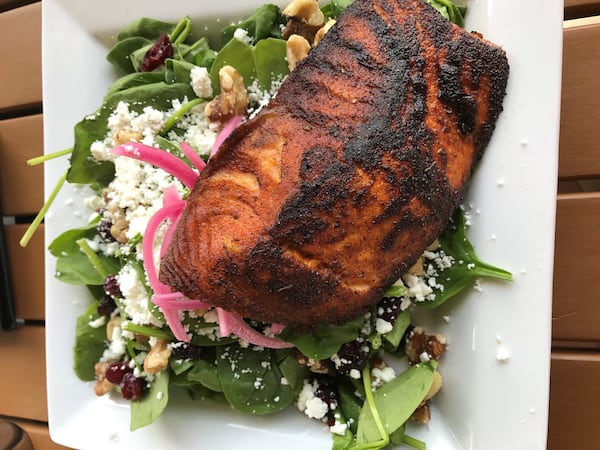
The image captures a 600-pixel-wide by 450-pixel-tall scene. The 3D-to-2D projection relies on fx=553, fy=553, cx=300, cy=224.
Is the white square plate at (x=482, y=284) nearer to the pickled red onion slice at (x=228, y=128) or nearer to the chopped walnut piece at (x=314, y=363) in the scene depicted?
the chopped walnut piece at (x=314, y=363)

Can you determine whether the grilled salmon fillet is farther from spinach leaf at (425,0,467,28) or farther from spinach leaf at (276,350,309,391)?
spinach leaf at (276,350,309,391)

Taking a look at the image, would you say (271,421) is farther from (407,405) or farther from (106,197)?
(106,197)

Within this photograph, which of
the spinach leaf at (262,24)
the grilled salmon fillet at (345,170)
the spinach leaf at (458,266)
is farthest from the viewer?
the spinach leaf at (262,24)

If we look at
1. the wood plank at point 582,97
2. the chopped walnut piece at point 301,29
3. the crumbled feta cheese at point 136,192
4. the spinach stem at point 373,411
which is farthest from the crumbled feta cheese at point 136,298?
the wood plank at point 582,97

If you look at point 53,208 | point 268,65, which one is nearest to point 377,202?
point 268,65

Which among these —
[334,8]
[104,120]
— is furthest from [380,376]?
[104,120]

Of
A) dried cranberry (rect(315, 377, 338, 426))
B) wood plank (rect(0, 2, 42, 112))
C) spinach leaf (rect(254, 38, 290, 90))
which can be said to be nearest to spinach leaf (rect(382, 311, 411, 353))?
dried cranberry (rect(315, 377, 338, 426))
